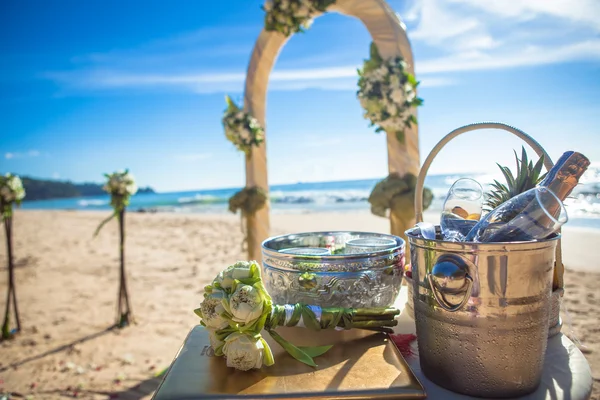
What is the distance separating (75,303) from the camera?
570 centimetres

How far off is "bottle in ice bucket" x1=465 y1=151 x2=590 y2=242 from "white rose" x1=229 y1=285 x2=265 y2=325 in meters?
0.50

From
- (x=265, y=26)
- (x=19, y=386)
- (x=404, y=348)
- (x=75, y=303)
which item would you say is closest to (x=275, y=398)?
(x=404, y=348)

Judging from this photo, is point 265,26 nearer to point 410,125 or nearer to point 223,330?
point 410,125

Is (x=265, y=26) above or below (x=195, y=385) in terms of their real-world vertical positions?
above

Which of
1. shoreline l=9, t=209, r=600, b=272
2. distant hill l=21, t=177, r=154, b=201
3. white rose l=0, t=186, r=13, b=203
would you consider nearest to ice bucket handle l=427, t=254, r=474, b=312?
white rose l=0, t=186, r=13, b=203

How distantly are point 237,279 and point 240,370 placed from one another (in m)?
0.20

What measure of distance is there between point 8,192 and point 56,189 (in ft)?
157

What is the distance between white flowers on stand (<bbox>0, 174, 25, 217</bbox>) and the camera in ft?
15.2

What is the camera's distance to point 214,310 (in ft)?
3.01

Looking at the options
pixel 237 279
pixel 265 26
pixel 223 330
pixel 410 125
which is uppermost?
pixel 265 26

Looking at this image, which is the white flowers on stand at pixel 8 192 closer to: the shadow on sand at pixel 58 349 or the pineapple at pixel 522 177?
the shadow on sand at pixel 58 349

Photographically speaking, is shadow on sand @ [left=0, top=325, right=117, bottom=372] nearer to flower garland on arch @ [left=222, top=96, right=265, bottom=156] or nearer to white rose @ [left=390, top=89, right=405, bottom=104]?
flower garland on arch @ [left=222, top=96, right=265, bottom=156]

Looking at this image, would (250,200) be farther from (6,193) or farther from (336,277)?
(6,193)

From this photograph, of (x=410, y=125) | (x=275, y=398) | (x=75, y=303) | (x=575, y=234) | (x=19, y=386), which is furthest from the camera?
(x=575, y=234)
